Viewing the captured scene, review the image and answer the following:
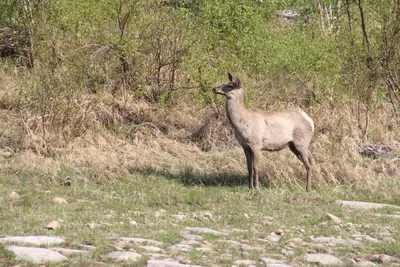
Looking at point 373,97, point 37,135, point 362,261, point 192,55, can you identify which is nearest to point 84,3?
point 192,55

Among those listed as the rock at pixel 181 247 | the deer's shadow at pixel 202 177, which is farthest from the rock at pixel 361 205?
the rock at pixel 181 247

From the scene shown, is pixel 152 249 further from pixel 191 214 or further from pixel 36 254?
pixel 191 214

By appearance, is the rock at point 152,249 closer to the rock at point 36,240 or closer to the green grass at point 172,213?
the green grass at point 172,213

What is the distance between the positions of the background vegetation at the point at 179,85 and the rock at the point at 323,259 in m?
5.05

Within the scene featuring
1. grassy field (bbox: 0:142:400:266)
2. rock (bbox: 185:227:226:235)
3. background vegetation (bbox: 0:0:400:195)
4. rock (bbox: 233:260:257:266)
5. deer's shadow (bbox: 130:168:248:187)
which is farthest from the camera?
background vegetation (bbox: 0:0:400:195)

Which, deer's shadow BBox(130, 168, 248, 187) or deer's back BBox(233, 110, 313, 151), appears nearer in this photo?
deer's back BBox(233, 110, 313, 151)

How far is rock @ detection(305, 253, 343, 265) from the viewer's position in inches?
306

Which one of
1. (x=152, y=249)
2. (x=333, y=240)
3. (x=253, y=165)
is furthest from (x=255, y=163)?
(x=152, y=249)

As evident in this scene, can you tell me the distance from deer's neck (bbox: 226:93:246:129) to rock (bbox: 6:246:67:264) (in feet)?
20.5

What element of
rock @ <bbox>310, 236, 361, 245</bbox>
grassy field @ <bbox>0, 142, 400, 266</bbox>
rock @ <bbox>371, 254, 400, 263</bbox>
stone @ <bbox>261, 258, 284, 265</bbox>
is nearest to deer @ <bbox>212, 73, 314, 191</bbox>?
grassy field @ <bbox>0, 142, 400, 266</bbox>

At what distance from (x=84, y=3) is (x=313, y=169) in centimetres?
737

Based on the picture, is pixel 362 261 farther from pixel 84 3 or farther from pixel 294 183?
pixel 84 3

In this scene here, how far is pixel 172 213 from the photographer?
10.2 m

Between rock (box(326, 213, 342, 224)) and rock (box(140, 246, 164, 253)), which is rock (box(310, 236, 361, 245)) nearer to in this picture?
rock (box(326, 213, 342, 224))
